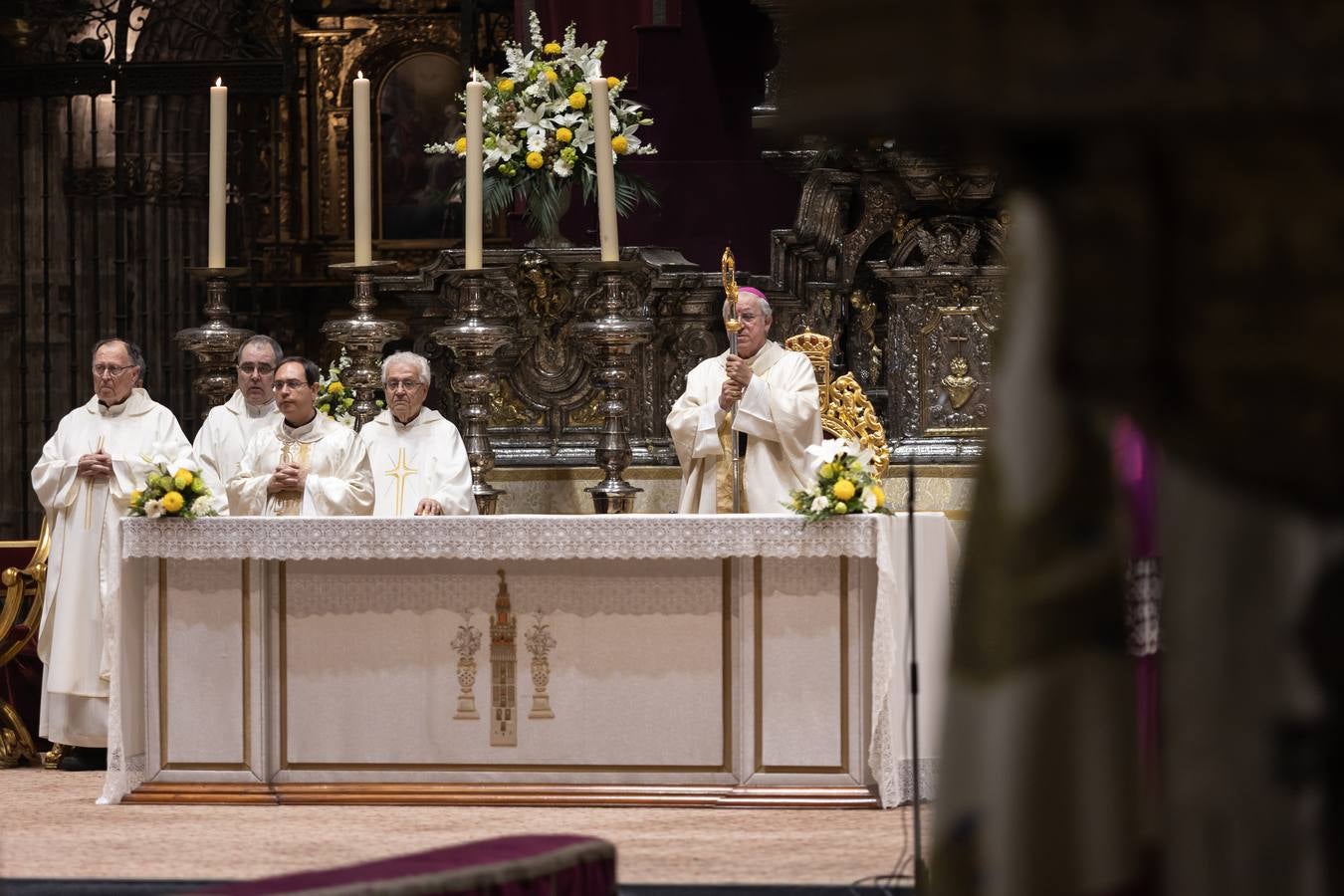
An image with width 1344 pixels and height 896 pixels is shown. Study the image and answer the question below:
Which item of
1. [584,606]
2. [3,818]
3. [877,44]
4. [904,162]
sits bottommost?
[3,818]

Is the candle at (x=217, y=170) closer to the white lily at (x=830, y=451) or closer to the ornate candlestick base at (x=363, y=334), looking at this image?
the ornate candlestick base at (x=363, y=334)

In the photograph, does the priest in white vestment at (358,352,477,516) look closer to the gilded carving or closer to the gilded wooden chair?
the gilded wooden chair

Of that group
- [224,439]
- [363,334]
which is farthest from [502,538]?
[224,439]

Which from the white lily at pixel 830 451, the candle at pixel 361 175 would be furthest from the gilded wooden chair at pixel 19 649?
the white lily at pixel 830 451

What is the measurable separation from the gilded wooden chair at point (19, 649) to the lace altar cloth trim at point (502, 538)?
76.1 inches

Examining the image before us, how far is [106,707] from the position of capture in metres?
8.05

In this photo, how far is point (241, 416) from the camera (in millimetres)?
8641

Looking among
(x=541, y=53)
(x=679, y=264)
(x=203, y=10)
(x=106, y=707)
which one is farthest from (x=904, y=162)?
(x=203, y=10)

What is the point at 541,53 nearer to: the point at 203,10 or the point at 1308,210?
the point at 203,10

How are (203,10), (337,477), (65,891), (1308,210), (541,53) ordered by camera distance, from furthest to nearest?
(203,10) → (541,53) → (337,477) → (65,891) → (1308,210)

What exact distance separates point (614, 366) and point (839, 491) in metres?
1.41

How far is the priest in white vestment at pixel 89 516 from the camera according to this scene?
8.07 metres

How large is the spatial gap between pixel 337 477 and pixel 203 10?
640 centimetres

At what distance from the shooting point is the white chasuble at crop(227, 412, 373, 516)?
7.49 meters
